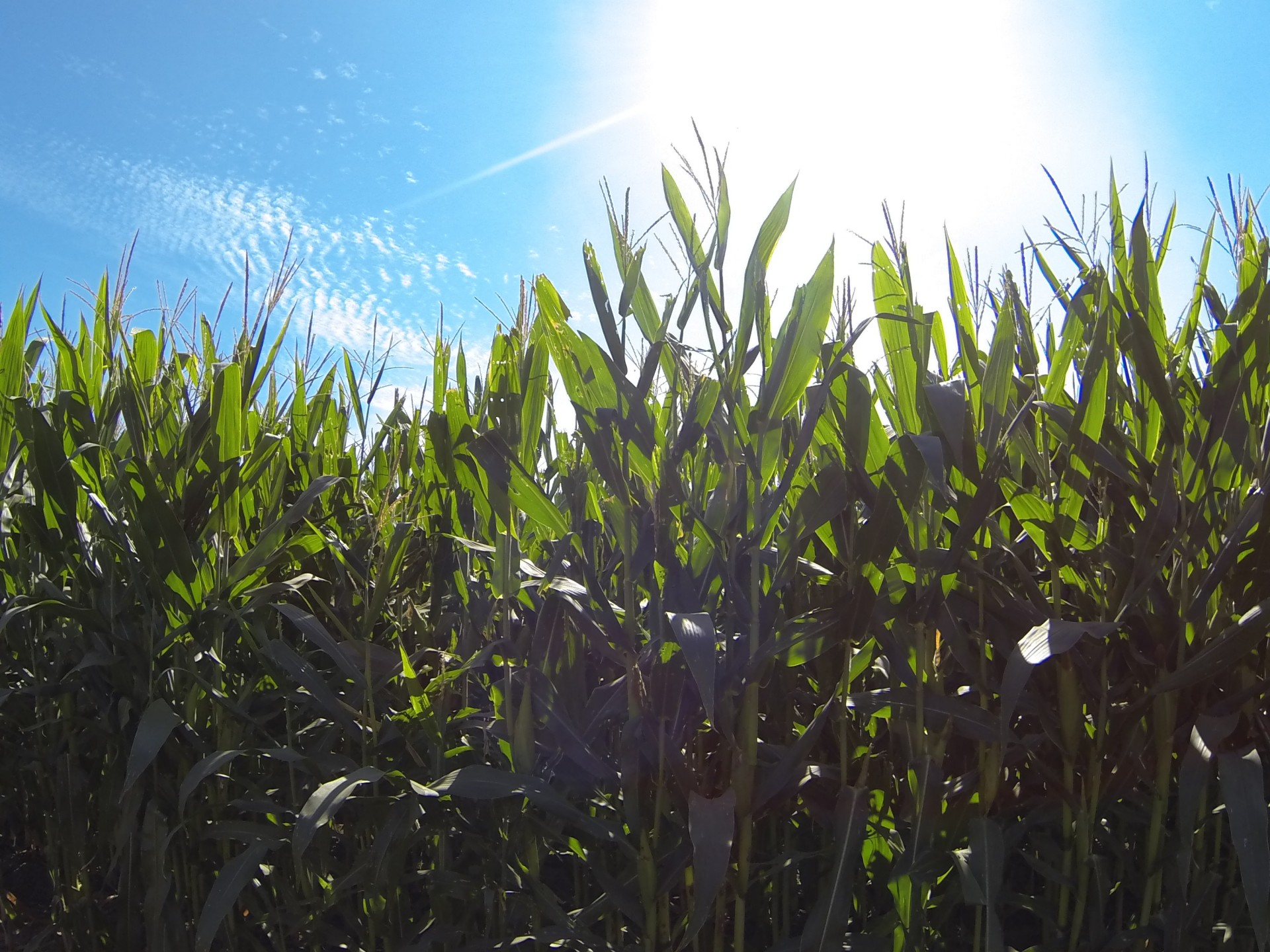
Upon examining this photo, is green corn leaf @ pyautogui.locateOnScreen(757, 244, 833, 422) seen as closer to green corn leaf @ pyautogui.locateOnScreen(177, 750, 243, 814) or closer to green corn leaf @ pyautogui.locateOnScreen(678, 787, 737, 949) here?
green corn leaf @ pyautogui.locateOnScreen(678, 787, 737, 949)

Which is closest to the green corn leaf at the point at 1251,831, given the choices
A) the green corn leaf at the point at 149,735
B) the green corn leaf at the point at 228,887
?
the green corn leaf at the point at 228,887

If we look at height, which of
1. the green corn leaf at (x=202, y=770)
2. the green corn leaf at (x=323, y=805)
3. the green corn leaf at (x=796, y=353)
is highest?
the green corn leaf at (x=796, y=353)

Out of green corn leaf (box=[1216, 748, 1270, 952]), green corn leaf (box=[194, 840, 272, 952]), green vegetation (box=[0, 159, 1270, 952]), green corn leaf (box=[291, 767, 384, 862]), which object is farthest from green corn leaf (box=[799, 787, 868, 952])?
green corn leaf (box=[194, 840, 272, 952])

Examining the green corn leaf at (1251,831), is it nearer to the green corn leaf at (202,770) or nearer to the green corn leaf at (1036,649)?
the green corn leaf at (1036,649)

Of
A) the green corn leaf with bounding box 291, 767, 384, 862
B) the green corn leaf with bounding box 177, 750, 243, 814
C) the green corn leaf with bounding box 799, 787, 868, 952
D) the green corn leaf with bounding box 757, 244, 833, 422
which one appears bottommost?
the green corn leaf with bounding box 799, 787, 868, 952

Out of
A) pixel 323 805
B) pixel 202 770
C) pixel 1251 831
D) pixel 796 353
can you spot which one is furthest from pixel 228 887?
pixel 1251 831

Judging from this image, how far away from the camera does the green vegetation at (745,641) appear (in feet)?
3.75

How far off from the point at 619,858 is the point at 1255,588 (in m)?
1.03

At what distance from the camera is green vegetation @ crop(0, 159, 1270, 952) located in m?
1.14

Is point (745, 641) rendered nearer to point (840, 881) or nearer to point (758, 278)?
point (840, 881)

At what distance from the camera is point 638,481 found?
1.34 m

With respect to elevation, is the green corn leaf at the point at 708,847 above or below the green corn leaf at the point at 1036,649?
below

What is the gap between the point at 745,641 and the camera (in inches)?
47.1

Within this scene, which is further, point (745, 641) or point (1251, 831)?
point (745, 641)
